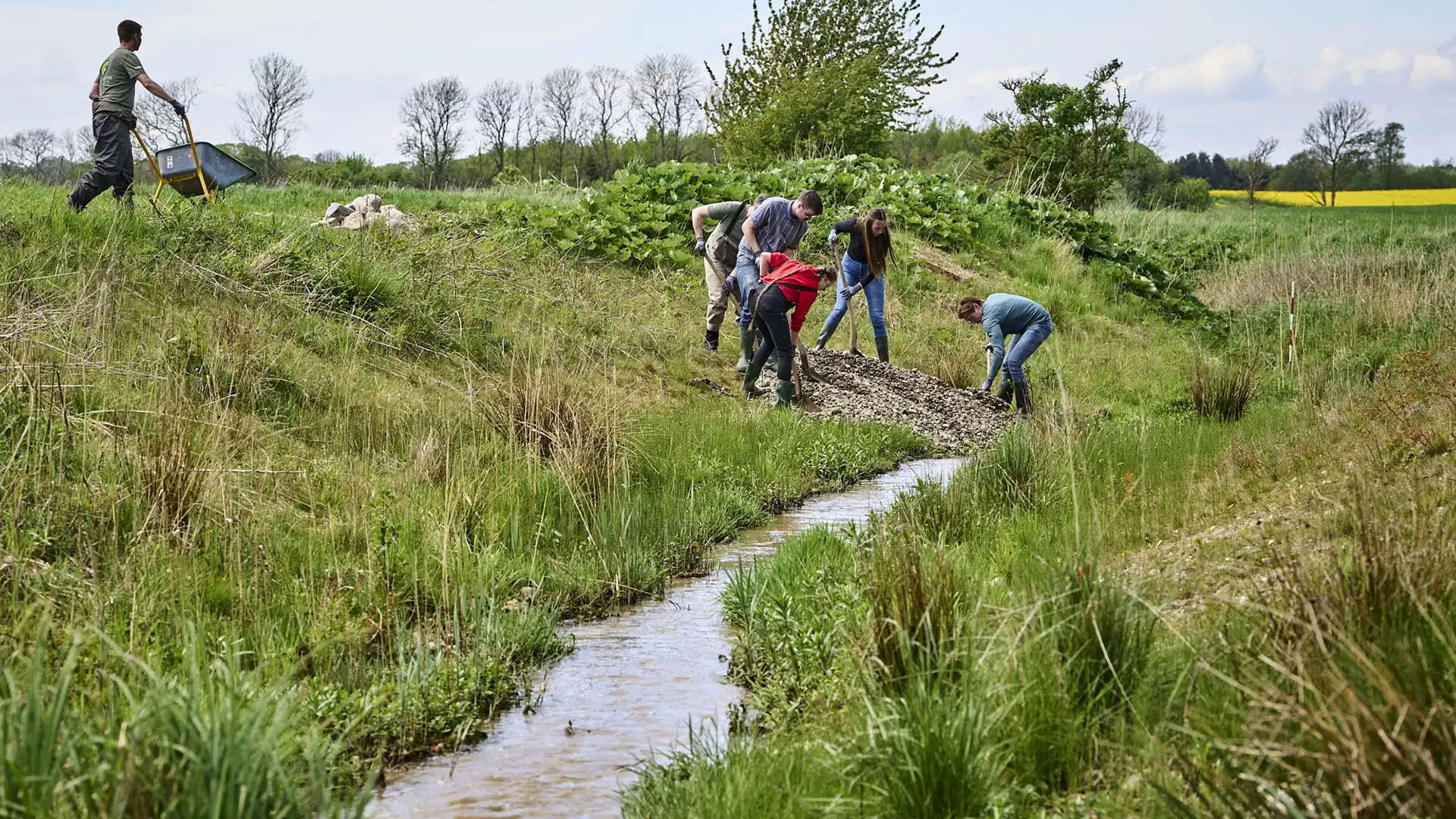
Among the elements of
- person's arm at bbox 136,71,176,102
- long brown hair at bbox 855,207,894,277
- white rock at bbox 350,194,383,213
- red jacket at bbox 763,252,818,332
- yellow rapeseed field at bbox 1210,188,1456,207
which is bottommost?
red jacket at bbox 763,252,818,332

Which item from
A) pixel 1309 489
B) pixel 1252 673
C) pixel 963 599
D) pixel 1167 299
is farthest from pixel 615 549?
pixel 1167 299

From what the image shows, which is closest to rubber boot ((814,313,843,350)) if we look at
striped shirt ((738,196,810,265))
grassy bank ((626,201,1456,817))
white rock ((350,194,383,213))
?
striped shirt ((738,196,810,265))

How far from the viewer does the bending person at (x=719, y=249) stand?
12805 mm

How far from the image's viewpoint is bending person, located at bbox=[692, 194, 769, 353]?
1280cm

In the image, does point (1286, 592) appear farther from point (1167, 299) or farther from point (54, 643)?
point (1167, 299)

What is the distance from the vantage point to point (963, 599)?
15.3ft

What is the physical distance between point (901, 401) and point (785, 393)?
2157 mm

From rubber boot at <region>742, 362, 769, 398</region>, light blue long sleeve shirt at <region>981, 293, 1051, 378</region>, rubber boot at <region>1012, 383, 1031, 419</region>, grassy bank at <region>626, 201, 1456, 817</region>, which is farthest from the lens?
rubber boot at <region>1012, 383, 1031, 419</region>

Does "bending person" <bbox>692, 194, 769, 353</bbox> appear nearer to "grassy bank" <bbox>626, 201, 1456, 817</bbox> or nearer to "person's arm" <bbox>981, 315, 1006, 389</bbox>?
"person's arm" <bbox>981, 315, 1006, 389</bbox>

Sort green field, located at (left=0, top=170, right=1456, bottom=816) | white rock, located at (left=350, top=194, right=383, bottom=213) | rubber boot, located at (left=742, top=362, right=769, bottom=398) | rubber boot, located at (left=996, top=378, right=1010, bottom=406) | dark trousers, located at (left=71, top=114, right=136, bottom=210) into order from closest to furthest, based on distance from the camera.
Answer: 1. green field, located at (left=0, top=170, right=1456, bottom=816)
2. dark trousers, located at (left=71, top=114, right=136, bottom=210)
3. rubber boot, located at (left=742, top=362, right=769, bottom=398)
4. rubber boot, located at (left=996, top=378, right=1010, bottom=406)
5. white rock, located at (left=350, top=194, right=383, bottom=213)

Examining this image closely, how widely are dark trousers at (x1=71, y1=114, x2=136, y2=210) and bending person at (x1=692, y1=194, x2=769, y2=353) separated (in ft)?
18.8

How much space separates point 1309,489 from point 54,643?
18.0 feet

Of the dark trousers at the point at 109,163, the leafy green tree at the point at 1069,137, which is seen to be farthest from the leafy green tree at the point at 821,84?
the dark trousers at the point at 109,163

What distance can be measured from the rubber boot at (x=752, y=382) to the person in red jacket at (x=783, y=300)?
0.11 meters
